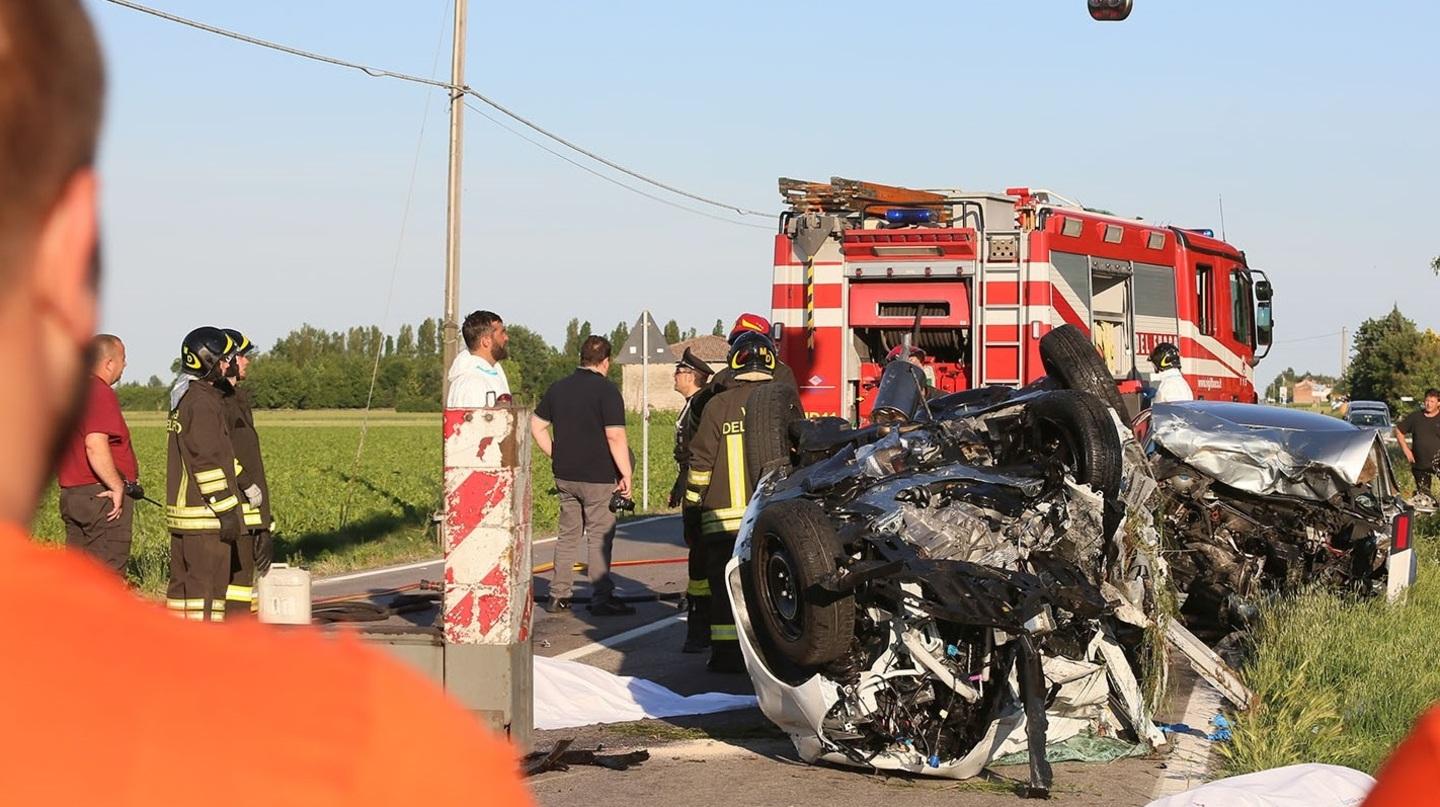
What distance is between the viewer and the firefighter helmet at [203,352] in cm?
923

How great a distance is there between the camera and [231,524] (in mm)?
9234

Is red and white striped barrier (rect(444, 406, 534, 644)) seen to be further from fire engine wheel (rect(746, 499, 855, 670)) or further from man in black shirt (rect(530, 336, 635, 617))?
man in black shirt (rect(530, 336, 635, 617))

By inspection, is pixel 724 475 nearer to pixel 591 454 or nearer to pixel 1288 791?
pixel 591 454

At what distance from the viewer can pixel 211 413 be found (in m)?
9.20

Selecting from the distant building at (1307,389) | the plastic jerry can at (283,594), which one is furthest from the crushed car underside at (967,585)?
the distant building at (1307,389)

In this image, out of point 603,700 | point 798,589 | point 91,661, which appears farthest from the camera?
point 603,700

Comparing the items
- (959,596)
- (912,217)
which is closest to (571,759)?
(959,596)

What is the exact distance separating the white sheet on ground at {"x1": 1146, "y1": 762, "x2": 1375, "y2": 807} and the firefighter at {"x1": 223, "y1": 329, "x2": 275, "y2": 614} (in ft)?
18.8

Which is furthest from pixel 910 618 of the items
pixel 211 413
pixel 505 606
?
pixel 211 413

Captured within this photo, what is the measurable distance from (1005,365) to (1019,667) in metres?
7.66

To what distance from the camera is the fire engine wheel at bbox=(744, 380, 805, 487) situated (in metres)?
8.03

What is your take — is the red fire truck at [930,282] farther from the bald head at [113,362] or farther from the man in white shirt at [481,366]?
the bald head at [113,362]

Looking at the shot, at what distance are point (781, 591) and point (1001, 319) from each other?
24.4 ft

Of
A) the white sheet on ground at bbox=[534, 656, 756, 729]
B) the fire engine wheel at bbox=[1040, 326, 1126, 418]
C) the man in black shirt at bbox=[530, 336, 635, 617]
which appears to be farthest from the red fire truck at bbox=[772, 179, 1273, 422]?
the fire engine wheel at bbox=[1040, 326, 1126, 418]
